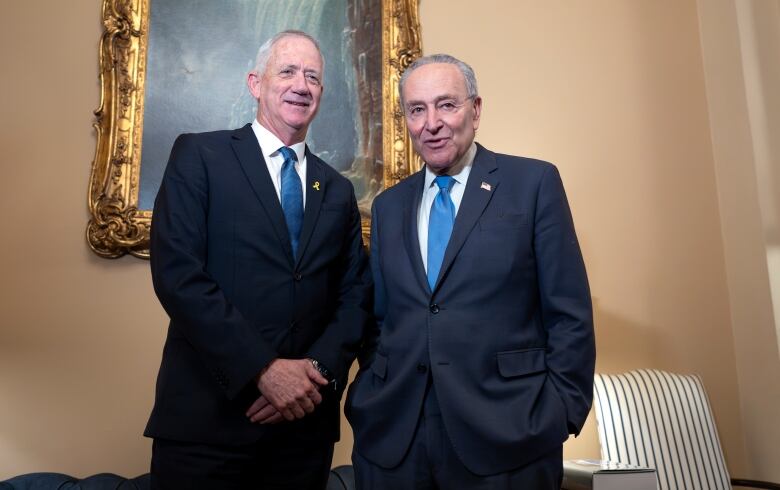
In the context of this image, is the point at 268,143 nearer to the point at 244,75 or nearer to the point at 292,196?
the point at 292,196

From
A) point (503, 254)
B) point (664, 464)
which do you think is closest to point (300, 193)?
point (503, 254)

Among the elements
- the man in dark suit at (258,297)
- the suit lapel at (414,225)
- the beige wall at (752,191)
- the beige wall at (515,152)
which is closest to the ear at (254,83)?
the man in dark suit at (258,297)

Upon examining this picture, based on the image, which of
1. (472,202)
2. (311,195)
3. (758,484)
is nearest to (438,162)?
(472,202)

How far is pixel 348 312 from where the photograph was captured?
2160mm

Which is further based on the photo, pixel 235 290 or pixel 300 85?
pixel 300 85

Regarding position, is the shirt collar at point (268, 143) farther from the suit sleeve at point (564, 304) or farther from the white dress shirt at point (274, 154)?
the suit sleeve at point (564, 304)

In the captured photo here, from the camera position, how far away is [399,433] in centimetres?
184

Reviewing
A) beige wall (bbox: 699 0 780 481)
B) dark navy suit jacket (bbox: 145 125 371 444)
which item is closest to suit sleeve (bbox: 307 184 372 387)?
dark navy suit jacket (bbox: 145 125 371 444)

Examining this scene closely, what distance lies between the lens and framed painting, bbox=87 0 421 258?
3.12 meters

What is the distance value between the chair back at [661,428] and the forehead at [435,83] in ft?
6.11

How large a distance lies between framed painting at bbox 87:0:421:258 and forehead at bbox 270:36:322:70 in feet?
3.63

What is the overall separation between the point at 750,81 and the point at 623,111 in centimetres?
68

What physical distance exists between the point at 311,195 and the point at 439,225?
458 mm

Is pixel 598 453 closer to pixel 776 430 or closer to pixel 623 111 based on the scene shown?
pixel 776 430
